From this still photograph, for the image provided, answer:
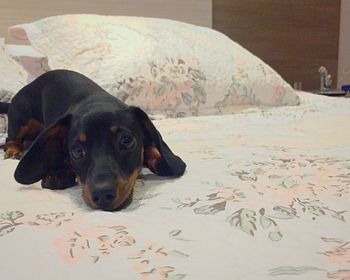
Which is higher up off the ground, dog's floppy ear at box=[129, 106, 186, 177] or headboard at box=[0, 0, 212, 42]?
headboard at box=[0, 0, 212, 42]

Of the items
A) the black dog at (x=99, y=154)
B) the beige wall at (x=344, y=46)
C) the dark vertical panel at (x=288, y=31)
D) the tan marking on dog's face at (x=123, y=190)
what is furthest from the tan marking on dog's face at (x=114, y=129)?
the beige wall at (x=344, y=46)

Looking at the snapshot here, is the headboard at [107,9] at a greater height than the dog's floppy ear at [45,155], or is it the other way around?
the headboard at [107,9]

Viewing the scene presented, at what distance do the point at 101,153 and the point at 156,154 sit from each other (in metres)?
0.16

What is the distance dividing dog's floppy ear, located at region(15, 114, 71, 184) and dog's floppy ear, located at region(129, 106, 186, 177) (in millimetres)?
159

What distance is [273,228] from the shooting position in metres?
0.61

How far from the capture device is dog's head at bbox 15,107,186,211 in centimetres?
82

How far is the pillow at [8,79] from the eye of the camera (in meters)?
1.46

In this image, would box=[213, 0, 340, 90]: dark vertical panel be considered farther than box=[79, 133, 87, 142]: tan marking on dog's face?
Yes

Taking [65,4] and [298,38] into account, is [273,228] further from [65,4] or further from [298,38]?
[298,38]

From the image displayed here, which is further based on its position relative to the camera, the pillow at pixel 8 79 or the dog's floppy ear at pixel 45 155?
the pillow at pixel 8 79

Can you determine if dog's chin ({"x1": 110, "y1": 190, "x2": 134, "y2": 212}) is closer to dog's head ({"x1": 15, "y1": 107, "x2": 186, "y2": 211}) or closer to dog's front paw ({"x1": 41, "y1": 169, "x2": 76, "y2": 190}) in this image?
dog's head ({"x1": 15, "y1": 107, "x2": 186, "y2": 211})

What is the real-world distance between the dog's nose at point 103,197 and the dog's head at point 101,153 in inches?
0.5

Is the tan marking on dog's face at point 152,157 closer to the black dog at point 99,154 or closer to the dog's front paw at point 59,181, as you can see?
the black dog at point 99,154

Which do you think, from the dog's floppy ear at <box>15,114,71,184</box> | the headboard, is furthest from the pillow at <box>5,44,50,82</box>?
the dog's floppy ear at <box>15,114,71,184</box>
